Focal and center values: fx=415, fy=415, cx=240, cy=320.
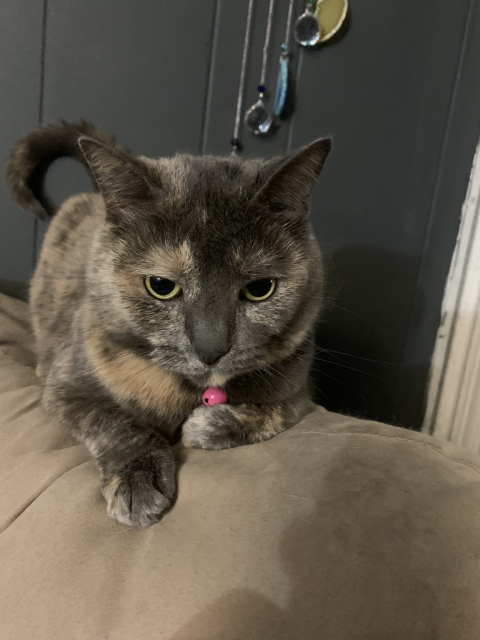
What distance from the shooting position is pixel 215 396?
0.79 meters

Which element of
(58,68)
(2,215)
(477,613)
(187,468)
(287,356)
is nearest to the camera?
(477,613)

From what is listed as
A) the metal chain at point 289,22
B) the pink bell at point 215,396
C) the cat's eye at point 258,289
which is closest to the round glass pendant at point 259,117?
the metal chain at point 289,22

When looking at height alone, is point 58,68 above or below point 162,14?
below

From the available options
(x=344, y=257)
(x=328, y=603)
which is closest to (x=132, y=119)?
(x=344, y=257)

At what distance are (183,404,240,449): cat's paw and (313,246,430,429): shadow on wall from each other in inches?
23.9

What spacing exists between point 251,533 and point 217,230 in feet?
1.47

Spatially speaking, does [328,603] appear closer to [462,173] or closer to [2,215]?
[462,173]

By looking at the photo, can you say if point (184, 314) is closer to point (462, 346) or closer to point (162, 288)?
point (162, 288)

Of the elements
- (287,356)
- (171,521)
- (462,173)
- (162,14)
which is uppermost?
(162,14)

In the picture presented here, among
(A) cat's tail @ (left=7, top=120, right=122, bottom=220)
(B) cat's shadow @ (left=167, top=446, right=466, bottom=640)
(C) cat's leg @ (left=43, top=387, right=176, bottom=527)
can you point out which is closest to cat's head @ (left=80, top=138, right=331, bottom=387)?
(C) cat's leg @ (left=43, top=387, right=176, bottom=527)

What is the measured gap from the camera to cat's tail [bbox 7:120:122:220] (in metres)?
1.19

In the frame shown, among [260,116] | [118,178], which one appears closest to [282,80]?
[260,116]

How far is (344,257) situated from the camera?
53.6 inches

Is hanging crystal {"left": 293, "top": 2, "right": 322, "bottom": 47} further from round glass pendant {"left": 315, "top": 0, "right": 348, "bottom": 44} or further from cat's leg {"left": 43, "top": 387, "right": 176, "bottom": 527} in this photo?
cat's leg {"left": 43, "top": 387, "right": 176, "bottom": 527}
